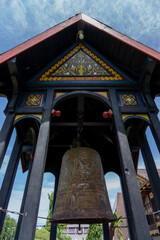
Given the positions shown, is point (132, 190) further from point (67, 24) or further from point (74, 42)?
point (74, 42)

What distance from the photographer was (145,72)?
14.3ft

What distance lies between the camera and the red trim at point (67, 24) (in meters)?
4.09

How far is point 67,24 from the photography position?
15.6 feet

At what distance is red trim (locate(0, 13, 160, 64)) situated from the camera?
4.09 meters

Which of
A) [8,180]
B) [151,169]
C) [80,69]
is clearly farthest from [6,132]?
[151,169]

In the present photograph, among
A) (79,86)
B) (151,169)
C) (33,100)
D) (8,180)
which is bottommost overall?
(8,180)

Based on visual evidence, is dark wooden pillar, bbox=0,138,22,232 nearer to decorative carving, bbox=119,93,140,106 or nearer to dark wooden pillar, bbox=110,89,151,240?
dark wooden pillar, bbox=110,89,151,240

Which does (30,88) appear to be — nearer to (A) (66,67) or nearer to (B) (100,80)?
(A) (66,67)

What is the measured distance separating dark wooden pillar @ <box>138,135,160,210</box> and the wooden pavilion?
26mm

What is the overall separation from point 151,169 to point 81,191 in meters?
2.39

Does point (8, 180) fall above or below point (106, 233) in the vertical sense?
above

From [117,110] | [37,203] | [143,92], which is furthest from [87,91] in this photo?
[37,203]

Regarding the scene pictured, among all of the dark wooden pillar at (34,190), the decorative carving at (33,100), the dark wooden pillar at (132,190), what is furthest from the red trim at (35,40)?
the dark wooden pillar at (132,190)

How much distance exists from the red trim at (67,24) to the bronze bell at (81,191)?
324 centimetres
